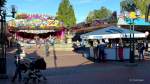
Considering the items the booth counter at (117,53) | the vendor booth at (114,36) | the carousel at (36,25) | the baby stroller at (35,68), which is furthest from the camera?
the carousel at (36,25)

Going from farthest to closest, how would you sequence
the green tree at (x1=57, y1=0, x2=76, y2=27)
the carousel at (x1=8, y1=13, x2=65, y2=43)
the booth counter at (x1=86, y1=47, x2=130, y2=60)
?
the green tree at (x1=57, y1=0, x2=76, y2=27) < the carousel at (x1=8, y1=13, x2=65, y2=43) < the booth counter at (x1=86, y1=47, x2=130, y2=60)

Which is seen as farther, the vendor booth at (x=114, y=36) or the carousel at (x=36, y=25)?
the carousel at (x=36, y=25)

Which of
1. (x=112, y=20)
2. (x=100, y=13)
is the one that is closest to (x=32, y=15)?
(x=112, y=20)

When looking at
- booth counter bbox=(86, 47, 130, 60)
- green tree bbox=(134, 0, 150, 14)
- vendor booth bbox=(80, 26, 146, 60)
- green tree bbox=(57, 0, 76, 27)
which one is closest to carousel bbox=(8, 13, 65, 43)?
green tree bbox=(134, 0, 150, 14)

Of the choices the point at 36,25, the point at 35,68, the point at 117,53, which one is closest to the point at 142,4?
the point at 36,25

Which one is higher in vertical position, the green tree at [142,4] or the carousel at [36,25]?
the green tree at [142,4]

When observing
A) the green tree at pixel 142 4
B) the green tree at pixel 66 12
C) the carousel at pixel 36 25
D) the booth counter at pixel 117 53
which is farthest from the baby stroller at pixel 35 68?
the green tree at pixel 66 12

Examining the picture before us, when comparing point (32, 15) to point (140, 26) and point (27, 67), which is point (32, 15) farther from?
point (27, 67)

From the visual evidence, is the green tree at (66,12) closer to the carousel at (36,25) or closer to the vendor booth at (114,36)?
the carousel at (36,25)

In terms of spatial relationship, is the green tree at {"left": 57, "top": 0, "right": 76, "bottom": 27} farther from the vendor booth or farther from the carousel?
the vendor booth

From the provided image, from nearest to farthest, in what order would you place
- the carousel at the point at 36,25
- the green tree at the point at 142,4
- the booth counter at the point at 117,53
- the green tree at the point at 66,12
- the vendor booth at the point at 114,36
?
the vendor booth at the point at 114,36
the booth counter at the point at 117,53
the carousel at the point at 36,25
the green tree at the point at 142,4
the green tree at the point at 66,12

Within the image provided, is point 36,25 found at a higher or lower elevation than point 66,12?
lower

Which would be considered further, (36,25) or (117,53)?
(36,25)

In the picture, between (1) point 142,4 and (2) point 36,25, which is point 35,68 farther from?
(1) point 142,4
